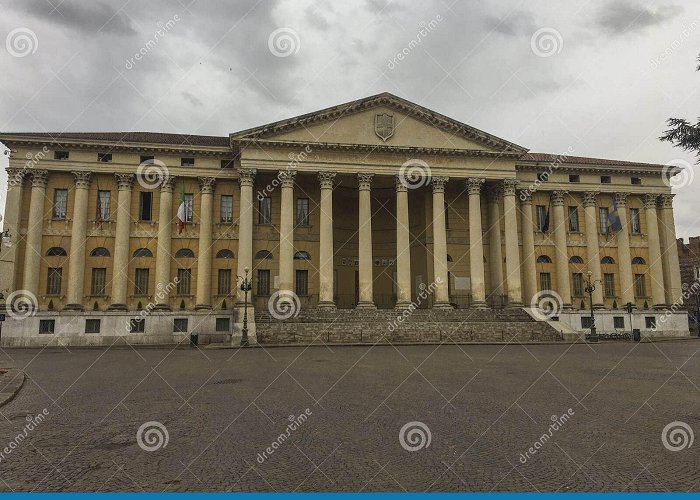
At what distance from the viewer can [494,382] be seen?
41.4 ft

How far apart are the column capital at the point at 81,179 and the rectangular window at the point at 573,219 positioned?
1463 inches

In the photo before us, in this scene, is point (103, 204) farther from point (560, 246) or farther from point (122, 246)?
point (560, 246)

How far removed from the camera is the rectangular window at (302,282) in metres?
38.6

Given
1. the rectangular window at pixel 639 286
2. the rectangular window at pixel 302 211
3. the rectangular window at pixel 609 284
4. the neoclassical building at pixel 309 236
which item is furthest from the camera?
the rectangular window at pixel 639 286

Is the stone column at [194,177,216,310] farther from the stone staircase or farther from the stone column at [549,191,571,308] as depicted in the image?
the stone column at [549,191,571,308]

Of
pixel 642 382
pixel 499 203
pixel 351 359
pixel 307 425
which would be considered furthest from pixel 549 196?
pixel 307 425

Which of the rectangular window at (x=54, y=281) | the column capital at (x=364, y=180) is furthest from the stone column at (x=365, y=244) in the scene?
A: the rectangular window at (x=54, y=281)

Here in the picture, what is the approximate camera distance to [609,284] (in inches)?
1678

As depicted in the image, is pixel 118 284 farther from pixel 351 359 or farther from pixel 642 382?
pixel 642 382

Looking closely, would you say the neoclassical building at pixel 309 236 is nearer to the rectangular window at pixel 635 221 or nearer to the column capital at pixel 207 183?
the column capital at pixel 207 183

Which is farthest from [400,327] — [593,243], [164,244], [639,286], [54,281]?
[639,286]

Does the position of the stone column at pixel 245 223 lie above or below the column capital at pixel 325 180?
below

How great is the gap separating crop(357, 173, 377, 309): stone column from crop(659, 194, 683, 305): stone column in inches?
1023

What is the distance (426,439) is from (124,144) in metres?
35.1
